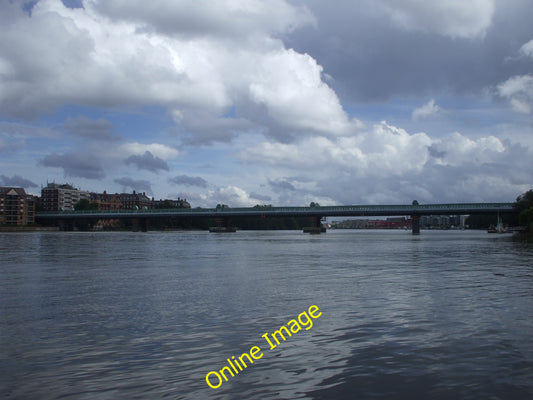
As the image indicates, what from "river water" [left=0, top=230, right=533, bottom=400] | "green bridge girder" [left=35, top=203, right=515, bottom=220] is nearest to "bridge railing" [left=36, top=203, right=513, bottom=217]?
"green bridge girder" [left=35, top=203, right=515, bottom=220]

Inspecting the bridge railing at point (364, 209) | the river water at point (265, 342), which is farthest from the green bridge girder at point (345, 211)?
the river water at point (265, 342)

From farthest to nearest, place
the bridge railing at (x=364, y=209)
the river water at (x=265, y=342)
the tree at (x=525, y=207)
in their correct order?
the bridge railing at (x=364, y=209) < the tree at (x=525, y=207) < the river water at (x=265, y=342)

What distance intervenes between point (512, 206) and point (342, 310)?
149629 mm

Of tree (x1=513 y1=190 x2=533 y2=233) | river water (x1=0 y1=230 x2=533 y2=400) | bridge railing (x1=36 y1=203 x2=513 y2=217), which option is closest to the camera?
river water (x1=0 y1=230 x2=533 y2=400)

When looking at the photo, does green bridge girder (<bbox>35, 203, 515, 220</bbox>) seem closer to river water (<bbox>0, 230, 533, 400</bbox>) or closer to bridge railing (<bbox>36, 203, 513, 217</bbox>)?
bridge railing (<bbox>36, 203, 513, 217</bbox>)

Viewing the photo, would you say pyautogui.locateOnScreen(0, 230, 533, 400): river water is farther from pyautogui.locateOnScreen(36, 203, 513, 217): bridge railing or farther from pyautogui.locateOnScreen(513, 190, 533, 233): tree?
pyautogui.locateOnScreen(36, 203, 513, 217): bridge railing

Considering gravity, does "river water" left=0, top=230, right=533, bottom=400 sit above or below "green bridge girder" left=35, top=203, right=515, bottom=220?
below

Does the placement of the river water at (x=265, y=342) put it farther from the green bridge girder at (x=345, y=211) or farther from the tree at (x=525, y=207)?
the green bridge girder at (x=345, y=211)

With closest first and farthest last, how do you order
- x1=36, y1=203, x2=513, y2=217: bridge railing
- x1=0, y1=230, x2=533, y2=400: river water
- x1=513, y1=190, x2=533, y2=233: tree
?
x1=0, y1=230, x2=533, y2=400: river water → x1=513, y1=190, x2=533, y2=233: tree → x1=36, y1=203, x2=513, y2=217: bridge railing

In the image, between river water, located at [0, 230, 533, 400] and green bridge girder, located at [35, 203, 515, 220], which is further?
green bridge girder, located at [35, 203, 515, 220]

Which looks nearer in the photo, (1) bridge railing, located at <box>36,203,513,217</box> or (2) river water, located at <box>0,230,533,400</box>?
(2) river water, located at <box>0,230,533,400</box>

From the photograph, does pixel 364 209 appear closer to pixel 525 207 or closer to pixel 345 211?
pixel 345 211

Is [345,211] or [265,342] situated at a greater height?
[345,211]

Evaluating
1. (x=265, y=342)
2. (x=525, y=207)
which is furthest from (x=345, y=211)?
(x=265, y=342)
